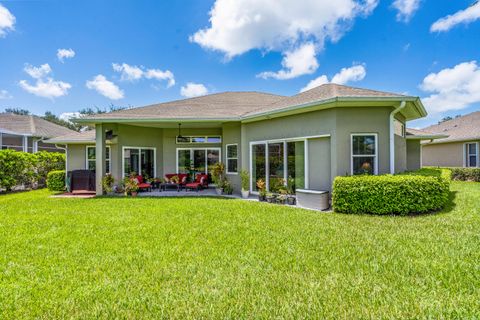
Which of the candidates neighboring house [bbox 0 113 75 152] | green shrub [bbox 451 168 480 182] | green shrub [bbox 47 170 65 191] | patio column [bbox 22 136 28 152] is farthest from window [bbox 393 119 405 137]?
patio column [bbox 22 136 28 152]

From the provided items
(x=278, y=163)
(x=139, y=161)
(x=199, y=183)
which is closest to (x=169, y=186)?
(x=199, y=183)

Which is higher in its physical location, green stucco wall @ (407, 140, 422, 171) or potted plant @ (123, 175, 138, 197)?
green stucco wall @ (407, 140, 422, 171)

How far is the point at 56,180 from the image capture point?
13648 millimetres

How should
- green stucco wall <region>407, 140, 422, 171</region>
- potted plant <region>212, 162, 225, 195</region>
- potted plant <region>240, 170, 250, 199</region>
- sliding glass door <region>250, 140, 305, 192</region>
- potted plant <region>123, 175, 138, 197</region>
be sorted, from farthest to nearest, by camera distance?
green stucco wall <region>407, 140, 422, 171</region>
potted plant <region>212, 162, 225, 195</region>
potted plant <region>123, 175, 138, 197</region>
potted plant <region>240, 170, 250, 199</region>
sliding glass door <region>250, 140, 305, 192</region>

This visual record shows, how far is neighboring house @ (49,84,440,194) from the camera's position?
8.49 meters

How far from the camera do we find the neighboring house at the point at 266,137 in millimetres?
8492

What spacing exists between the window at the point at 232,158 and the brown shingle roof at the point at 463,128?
Result: 16.5 meters

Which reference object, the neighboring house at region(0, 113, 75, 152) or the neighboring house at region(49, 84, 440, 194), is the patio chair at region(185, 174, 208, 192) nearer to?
the neighboring house at region(49, 84, 440, 194)

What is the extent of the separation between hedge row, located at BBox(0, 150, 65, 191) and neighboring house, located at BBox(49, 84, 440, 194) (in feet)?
6.59

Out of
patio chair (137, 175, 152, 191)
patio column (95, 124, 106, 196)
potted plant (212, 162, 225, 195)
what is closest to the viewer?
patio column (95, 124, 106, 196)

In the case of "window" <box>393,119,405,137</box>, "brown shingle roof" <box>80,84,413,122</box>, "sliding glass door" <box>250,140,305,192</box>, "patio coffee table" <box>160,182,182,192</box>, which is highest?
"brown shingle roof" <box>80,84,413,122</box>

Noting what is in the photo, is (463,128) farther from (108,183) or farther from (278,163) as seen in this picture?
(108,183)

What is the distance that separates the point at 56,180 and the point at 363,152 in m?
16.0

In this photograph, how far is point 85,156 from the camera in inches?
596
